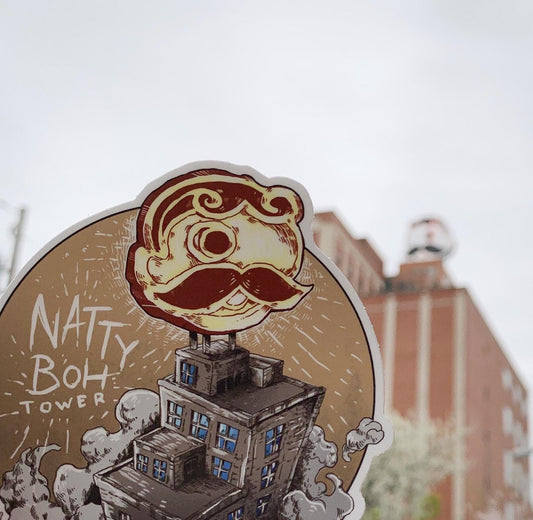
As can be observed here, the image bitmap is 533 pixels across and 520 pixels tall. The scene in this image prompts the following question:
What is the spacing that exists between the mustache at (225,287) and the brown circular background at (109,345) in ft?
0.51

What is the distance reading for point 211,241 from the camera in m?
5.63

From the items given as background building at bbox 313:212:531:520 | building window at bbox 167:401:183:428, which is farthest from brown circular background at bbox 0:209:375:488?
background building at bbox 313:212:531:520

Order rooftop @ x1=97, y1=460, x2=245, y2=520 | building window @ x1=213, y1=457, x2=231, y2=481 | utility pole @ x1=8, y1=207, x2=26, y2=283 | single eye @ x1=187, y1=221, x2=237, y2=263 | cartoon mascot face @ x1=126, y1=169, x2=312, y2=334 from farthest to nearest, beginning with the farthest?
utility pole @ x1=8, y1=207, x2=26, y2=283
single eye @ x1=187, y1=221, x2=237, y2=263
cartoon mascot face @ x1=126, y1=169, x2=312, y2=334
building window @ x1=213, y1=457, x2=231, y2=481
rooftop @ x1=97, y1=460, x2=245, y2=520

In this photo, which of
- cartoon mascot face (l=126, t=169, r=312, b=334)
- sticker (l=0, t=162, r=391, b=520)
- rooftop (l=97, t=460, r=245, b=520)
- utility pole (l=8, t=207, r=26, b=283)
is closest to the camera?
rooftop (l=97, t=460, r=245, b=520)

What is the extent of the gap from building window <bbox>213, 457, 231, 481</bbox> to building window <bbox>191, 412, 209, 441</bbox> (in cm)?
19

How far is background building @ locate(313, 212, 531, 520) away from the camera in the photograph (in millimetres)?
29219

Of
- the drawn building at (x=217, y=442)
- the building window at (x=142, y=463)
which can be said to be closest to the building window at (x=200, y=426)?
the drawn building at (x=217, y=442)

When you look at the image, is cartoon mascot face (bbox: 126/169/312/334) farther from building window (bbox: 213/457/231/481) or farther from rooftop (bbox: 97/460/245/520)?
rooftop (bbox: 97/460/245/520)

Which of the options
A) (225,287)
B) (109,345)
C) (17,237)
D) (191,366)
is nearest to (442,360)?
(17,237)

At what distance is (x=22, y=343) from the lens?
5137mm

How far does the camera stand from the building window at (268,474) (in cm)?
522

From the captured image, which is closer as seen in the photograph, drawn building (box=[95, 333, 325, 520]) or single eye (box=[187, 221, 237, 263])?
drawn building (box=[95, 333, 325, 520])

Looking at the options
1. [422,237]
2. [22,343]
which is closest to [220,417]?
[22,343]

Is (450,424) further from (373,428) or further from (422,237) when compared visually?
(373,428)
